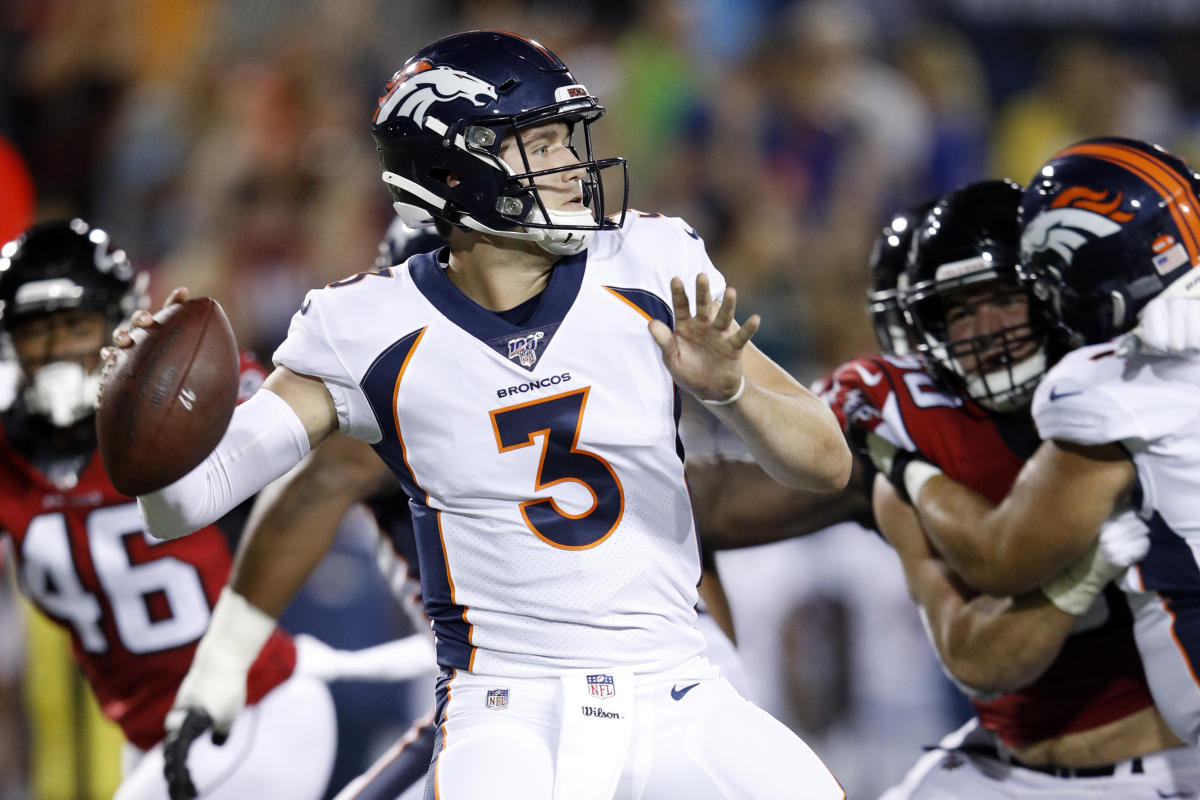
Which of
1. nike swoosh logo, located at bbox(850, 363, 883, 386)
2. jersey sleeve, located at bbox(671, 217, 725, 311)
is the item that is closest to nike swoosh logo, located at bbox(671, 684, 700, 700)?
jersey sleeve, located at bbox(671, 217, 725, 311)

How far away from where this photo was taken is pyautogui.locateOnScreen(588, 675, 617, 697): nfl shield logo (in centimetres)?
235

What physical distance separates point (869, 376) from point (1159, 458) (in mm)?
841

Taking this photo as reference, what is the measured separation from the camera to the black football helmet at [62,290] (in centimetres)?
363

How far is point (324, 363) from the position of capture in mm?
2455

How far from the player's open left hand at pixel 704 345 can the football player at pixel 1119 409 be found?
29.4 inches

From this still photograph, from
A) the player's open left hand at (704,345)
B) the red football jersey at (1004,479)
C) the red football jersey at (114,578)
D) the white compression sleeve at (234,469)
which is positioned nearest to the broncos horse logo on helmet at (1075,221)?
the red football jersey at (1004,479)

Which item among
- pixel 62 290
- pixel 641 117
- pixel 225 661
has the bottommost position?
pixel 225 661

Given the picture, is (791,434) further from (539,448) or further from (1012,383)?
(1012,383)

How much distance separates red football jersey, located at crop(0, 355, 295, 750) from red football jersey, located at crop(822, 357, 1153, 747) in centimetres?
170

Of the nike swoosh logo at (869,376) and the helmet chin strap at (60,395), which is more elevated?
the helmet chin strap at (60,395)

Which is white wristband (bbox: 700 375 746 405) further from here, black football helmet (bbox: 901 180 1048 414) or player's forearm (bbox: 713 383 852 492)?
black football helmet (bbox: 901 180 1048 414)

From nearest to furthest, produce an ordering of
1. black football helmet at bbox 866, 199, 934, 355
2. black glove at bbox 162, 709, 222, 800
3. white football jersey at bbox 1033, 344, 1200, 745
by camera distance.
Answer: white football jersey at bbox 1033, 344, 1200, 745
black glove at bbox 162, 709, 222, 800
black football helmet at bbox 866, 199, 934, 355

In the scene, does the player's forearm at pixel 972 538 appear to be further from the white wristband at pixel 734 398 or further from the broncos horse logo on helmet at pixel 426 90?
the broncos horse logo on helmet at pixel 426 90

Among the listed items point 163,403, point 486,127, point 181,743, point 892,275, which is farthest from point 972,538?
point 181,743
